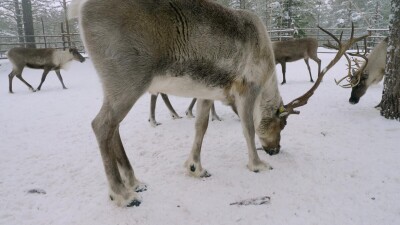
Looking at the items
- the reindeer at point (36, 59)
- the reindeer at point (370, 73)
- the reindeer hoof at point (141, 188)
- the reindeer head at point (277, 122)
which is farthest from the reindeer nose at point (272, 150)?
the reindeer at point (36, 59)

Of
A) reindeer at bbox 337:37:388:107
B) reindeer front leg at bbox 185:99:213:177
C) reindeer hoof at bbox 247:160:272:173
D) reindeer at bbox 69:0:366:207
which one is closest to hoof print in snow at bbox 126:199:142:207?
reindeer at bbox 69:0:366:207

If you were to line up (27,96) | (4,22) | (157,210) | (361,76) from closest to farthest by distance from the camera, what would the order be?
(157,210) < (361,76) < (27,96) < (4,22)

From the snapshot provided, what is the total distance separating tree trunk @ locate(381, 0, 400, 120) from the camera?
474 centimetres

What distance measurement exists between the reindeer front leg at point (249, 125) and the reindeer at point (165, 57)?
0.01m

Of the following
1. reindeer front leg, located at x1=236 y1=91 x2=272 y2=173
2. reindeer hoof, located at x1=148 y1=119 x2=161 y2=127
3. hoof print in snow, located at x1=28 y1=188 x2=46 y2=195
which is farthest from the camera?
reindeer hoof, located at x1=148 y1=119 x2=161 y2=127

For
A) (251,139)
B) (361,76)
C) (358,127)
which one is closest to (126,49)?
(251,139)

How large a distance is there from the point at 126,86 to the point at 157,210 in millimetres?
1076

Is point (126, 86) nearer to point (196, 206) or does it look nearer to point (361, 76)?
point (196, 206)

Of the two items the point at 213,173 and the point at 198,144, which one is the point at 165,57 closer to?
the point at 198,144

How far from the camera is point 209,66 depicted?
2.76m

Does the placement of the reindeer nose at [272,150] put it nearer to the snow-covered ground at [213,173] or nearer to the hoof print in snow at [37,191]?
the snow-covered ground at [213,173]

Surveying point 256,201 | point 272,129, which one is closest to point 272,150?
point 272,129

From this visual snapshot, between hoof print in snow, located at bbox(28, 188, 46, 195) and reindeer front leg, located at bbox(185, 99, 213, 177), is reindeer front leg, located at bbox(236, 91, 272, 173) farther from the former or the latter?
hoof print in snow, located at bbox(28, 188, 46, 195)

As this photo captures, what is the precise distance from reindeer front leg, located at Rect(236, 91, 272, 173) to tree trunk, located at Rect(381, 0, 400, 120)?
9.41 feet
